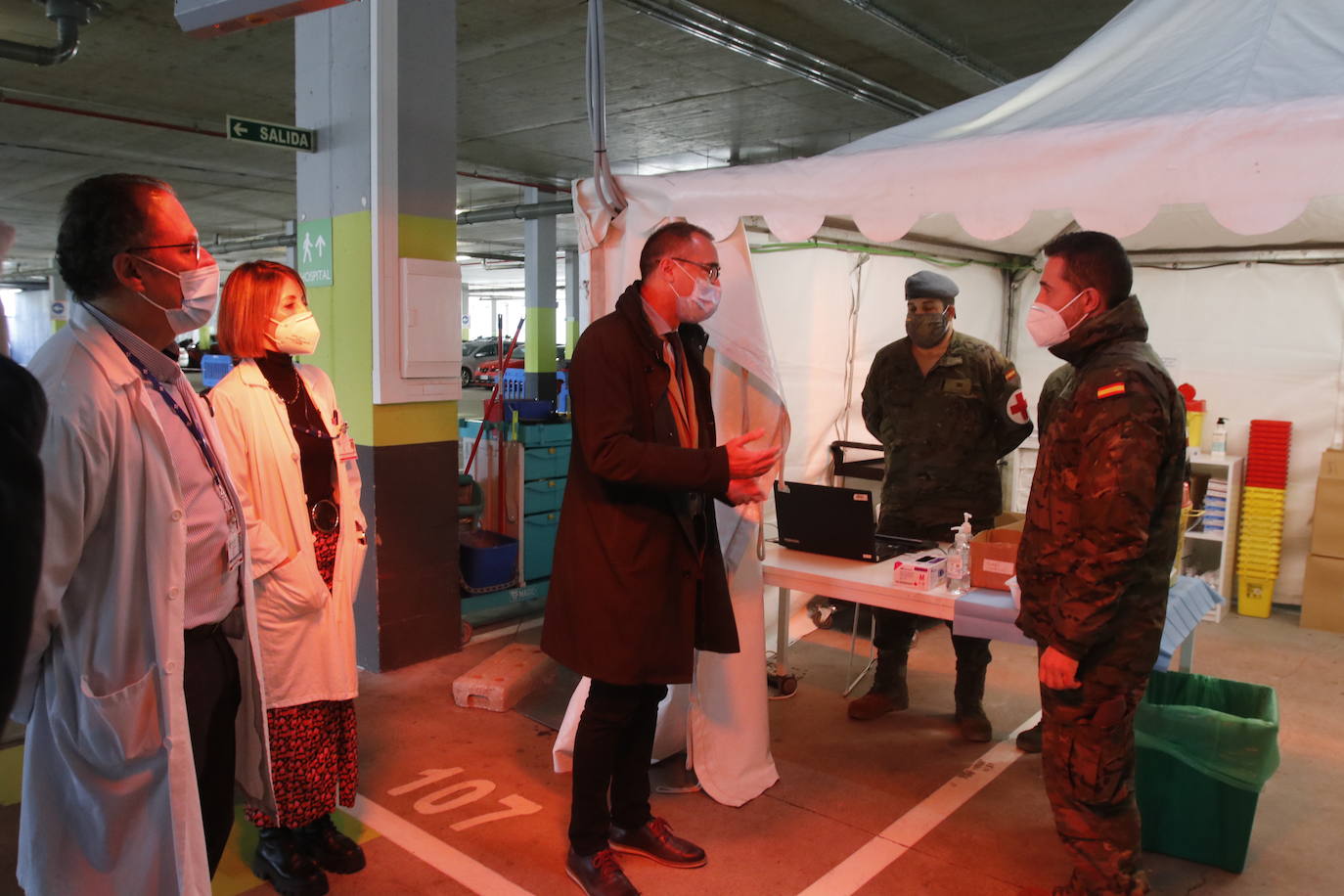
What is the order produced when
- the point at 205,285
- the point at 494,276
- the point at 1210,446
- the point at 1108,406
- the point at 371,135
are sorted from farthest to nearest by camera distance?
the point at 494,276
the point at 1210,446
the point at 371,135
the point at 1108,406
the point at 205,285

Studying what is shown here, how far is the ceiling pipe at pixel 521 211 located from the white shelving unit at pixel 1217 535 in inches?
329

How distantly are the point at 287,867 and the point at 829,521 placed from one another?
1979 millimetres

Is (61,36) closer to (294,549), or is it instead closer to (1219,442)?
(294,549)

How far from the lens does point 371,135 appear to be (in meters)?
4.17

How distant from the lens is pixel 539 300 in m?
14.0

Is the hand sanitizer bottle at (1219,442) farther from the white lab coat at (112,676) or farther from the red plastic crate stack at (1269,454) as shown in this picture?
the white lab coat at (112,676)

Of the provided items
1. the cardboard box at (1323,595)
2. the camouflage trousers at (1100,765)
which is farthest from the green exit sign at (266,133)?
the cardboard box at (1323,595)

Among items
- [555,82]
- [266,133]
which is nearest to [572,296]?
[555,82]

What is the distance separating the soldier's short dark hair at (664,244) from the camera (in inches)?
97.7

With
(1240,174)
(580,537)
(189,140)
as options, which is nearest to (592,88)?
(580,537)

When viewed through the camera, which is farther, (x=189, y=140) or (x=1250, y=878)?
(x=189, y=140)

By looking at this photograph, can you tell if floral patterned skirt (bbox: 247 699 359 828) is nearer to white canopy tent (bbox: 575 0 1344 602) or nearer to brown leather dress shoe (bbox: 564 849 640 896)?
brown leather dress shoe (bbox: 564 849 640 896)

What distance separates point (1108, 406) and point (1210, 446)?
430 centimetres

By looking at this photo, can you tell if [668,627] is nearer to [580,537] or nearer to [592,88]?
[580,537]
